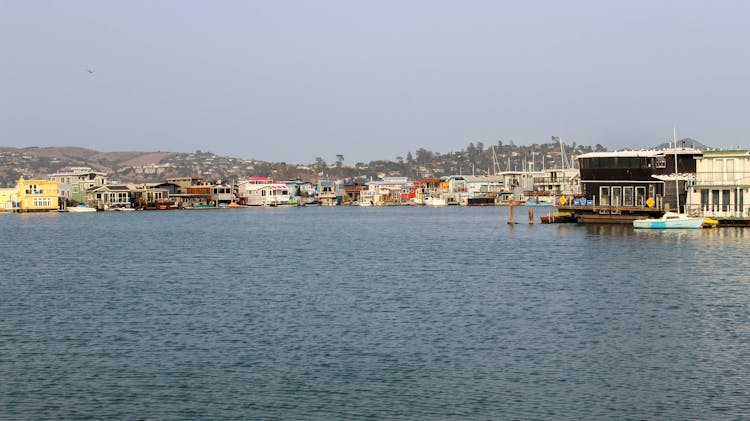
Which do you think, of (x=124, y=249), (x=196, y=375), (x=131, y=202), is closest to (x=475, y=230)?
(x=124, y=249)

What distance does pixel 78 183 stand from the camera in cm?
18800

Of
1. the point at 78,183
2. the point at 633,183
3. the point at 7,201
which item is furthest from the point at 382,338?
the point at 78,183

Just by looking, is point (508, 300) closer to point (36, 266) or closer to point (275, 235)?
point (36, 266)

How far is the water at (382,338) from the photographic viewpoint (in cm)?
2305

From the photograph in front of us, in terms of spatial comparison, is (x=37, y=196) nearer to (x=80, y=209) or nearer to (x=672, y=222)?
(x=80, y=209)

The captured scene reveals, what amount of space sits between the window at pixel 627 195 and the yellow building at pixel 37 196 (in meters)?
118

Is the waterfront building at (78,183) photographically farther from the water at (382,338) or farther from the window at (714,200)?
the window at (714,200)

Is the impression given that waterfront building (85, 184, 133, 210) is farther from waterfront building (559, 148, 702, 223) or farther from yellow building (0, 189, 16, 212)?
waterfront building (559, 148, 702, 223)

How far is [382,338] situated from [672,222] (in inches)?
2241

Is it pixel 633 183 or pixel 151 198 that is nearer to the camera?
pixel 633 183

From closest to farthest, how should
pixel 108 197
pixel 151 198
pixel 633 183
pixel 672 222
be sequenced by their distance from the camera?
pixel 672 222, pixel 633 183, pixel 108 197, pixel 151 198

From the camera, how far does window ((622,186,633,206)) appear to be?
89.7 meters

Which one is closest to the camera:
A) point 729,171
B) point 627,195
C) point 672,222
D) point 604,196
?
point 729,171

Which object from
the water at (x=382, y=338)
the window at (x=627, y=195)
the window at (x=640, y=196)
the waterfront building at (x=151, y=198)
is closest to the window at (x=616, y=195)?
the window at (x=627, y=195)
